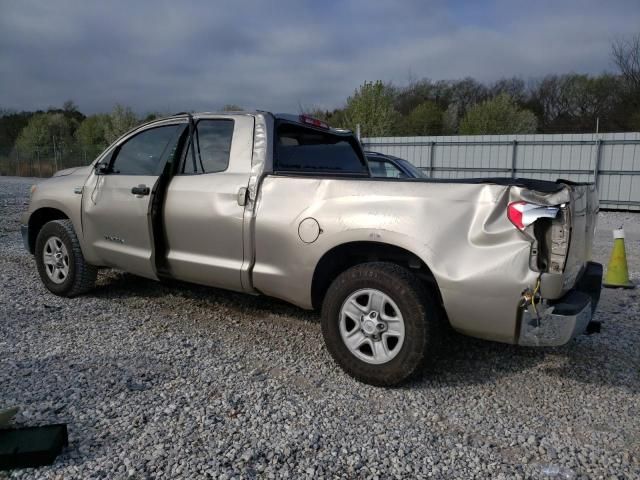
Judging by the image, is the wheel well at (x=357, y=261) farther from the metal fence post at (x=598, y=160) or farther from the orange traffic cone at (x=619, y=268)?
A: the metal fence post at (x=598, y=160)

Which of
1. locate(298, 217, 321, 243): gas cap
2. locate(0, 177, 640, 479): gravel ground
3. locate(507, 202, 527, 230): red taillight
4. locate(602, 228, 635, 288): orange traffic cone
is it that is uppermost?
locate(507, 202, 527, 230): red taillight

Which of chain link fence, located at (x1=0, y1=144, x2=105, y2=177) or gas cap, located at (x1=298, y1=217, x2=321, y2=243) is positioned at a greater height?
chain link fence, located at (x1=0, y1=144, x2=105, y2=177)

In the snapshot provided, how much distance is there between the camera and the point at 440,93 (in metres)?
50.1

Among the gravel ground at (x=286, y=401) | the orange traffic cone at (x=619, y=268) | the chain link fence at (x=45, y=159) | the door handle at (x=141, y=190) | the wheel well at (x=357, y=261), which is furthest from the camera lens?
the chain link fence at (x=45, y=159)

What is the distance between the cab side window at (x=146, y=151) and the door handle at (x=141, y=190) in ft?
0.60

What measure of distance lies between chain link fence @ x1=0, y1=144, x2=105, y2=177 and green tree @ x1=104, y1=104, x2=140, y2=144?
6142 millimetres

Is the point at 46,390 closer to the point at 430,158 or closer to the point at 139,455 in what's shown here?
the point at 139,455

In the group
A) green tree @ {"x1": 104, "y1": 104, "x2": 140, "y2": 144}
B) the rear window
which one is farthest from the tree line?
the rear window

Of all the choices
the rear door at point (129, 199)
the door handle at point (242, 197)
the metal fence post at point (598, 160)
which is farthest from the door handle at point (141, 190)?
the metal fence post at point (598, 160)

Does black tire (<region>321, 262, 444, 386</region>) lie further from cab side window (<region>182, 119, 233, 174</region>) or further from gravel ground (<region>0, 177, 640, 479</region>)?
cab side window (<region>182, 119, 233, 174</region>)

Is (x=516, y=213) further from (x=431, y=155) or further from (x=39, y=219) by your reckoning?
(x=431, y=155)

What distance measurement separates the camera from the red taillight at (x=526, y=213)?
2.76 meters

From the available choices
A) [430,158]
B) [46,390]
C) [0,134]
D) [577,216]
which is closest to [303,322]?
[46,390]

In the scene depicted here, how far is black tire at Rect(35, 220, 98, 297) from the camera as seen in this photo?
5.00 m
